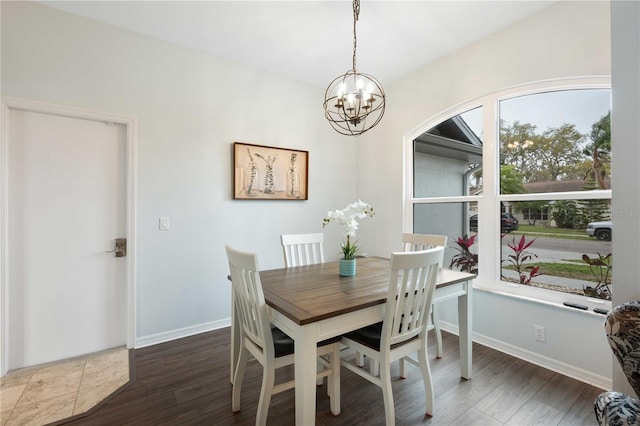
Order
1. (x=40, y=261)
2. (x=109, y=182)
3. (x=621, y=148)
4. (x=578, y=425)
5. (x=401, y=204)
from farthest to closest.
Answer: (x=401, y=204) < (x=109, y=182) < (x=40, y=261) < (x=578, y=425) < (x=621, y=148)

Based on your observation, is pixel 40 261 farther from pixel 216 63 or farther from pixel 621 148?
pixel 621 148

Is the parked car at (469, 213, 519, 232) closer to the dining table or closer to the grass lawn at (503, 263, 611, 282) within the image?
the grass lawn at (503, 263, 611, 282)

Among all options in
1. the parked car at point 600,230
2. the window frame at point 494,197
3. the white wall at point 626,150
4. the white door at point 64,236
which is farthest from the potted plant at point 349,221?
the white door at point 64,236

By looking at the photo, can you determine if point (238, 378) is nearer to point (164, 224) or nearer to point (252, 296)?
point (252, 296)

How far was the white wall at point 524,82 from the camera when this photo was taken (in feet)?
6.56

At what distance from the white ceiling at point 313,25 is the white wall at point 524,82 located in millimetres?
142

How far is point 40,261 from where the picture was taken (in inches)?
88.2

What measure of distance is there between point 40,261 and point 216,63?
2.34 m

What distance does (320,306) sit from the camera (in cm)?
141

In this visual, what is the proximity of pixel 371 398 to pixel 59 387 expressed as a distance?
215cm

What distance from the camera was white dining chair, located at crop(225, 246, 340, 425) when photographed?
→ 1436 millimetres

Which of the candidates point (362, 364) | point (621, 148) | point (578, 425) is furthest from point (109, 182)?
point (578, 425)

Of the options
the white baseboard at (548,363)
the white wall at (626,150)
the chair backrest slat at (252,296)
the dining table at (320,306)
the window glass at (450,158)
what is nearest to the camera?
the white wall at (626,150)

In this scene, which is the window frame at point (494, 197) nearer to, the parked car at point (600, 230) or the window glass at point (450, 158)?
the window glass at point (450, 158)
